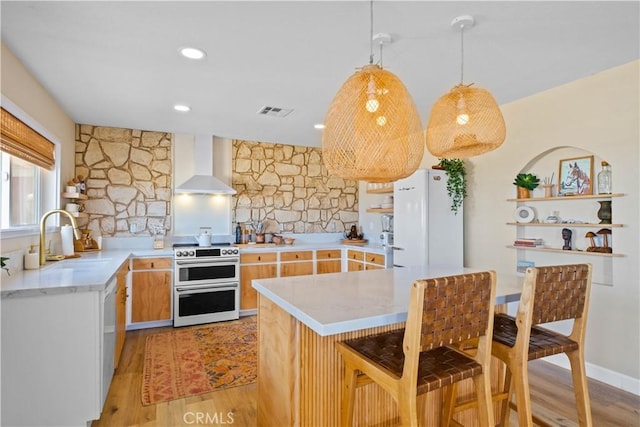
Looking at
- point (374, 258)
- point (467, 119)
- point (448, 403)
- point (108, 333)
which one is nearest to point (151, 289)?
point (108, 333)

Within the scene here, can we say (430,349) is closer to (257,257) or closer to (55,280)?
(55,280)

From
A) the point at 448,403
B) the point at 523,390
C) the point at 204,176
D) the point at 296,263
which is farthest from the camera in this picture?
the point at 296,263

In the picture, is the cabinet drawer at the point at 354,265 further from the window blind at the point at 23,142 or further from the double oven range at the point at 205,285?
the window blind at the point at 23,142

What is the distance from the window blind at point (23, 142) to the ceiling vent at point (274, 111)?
1972mm

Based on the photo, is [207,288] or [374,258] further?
[374,258]

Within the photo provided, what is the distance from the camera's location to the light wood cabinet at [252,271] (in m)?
4.57

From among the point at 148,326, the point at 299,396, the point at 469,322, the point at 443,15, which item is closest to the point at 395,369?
the point at 469,322

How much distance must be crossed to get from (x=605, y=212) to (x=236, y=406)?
3157 millimetres

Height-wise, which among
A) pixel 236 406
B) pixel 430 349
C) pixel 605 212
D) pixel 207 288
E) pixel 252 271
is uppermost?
pixel 605 212

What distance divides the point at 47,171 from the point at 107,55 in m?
1.73

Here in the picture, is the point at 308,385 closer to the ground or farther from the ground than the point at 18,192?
closer to the ground

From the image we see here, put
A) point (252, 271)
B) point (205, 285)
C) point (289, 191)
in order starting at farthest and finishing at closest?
point (289, 191) < point (252, 271) < point (205, 285)

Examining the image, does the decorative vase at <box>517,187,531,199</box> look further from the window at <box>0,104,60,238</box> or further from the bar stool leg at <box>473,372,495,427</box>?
the window at <box>0,104,60,238</box>

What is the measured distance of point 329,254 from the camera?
5.11 m
